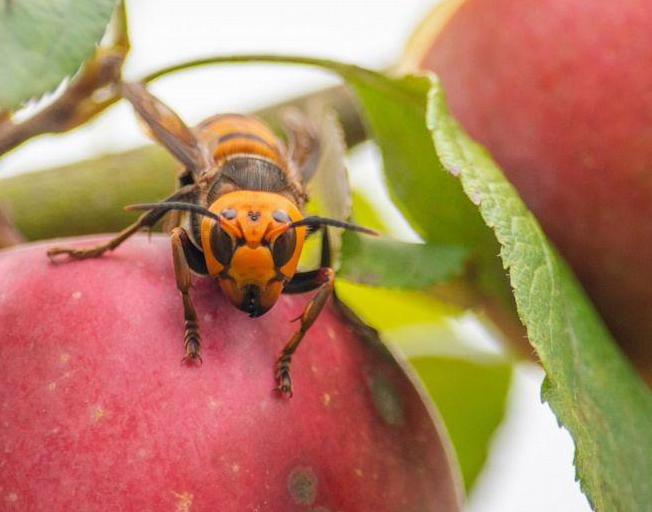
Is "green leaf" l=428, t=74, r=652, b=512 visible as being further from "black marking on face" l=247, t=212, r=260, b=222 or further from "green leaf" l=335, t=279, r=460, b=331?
"green leaf" l=335, t=279, r=460, b=331

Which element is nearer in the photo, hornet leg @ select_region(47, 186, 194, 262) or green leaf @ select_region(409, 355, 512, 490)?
hornet leg @ select_region(47, 186, 194, 262)

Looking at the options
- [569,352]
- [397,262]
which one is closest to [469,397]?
[397,262]

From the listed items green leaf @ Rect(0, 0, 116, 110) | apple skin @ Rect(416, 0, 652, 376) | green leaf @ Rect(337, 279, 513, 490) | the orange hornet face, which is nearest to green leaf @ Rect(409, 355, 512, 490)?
green leaf @ Rect(337, 279, 513, 490)

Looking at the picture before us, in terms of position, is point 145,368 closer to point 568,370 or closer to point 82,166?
point 568,370

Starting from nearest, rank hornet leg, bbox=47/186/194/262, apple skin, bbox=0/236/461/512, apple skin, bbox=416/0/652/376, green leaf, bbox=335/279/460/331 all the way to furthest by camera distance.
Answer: apple skin, bbox=0/236/461/512, hornet leg, bbox=47/186/194/262, apple skin, bbox=416/0/652/376, green leaf, bbox=335/279/460/331

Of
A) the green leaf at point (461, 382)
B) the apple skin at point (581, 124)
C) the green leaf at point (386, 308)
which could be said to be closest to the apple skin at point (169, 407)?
the apple skin at point (581, 124)

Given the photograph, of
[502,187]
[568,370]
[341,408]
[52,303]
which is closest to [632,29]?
[502,187]
